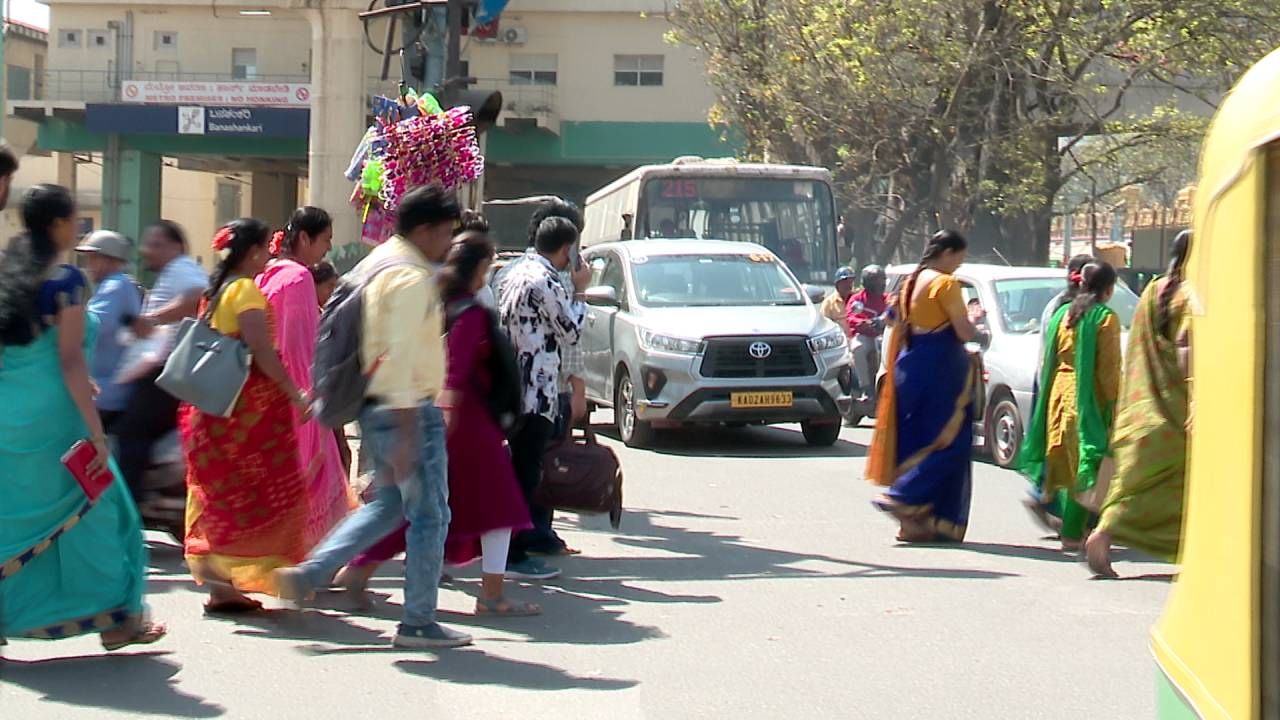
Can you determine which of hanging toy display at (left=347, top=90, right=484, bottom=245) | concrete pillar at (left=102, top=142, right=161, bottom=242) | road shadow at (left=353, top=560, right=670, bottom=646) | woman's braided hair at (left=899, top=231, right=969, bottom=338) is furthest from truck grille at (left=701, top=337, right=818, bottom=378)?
concrete pillar at (left=102, top=142, right=161, bottom=242)

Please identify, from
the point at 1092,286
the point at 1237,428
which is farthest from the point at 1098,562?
the point at 1237,428

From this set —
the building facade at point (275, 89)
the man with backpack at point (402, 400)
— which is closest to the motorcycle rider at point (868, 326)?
the man with backpack at point (402, 400)

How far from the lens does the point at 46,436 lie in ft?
19.2

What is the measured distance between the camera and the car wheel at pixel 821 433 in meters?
14.4

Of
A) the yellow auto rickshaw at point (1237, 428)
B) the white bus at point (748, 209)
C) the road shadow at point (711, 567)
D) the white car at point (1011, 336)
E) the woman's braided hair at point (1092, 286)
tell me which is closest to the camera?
the yellow auto rickshaw at point (1237, 428)

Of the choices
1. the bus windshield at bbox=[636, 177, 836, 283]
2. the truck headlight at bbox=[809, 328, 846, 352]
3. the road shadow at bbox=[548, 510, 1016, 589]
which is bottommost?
the road shadow at bbox=[548, 510, 1016, 589]

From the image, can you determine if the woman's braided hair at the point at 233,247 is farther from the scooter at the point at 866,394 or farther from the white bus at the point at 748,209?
the white bus at the point at 748,209

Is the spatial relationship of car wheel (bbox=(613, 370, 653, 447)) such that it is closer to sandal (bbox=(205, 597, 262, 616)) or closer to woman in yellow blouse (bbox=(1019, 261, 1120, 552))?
woman in yellow blouse (bbox=(1019, 261, 1120, 552))

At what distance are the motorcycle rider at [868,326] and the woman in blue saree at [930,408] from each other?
295 inches

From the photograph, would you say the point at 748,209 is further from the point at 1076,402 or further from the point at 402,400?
the point at 402,400

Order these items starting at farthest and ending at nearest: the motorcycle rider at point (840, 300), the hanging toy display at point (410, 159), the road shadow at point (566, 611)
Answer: the motorcycle rider at point (840, 300)
the hanging toy display at point (410, 159)
the road shadow at point (566, 611)

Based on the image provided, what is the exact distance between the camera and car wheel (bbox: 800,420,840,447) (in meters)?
14.4

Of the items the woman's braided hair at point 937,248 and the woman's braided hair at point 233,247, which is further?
the woman's braided hair at point 937,248

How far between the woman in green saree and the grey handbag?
13.1 ft
